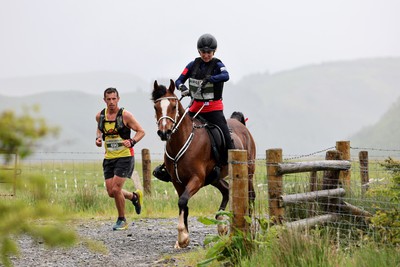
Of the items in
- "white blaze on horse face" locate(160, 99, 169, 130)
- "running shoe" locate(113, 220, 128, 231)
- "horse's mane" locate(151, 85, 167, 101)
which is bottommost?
"running shoe" locate(113, 220, 128, 231)

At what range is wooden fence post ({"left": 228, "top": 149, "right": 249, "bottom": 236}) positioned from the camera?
7.55 metres

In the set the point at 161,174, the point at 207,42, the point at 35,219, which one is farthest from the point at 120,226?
the point at 35,219

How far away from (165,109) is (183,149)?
0.82m

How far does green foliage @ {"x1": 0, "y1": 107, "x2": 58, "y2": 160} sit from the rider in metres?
6.98

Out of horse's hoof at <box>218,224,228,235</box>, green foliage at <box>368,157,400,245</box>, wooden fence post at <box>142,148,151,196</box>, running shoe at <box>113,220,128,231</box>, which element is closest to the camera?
green foliage at <box>368,157,400,245</box>

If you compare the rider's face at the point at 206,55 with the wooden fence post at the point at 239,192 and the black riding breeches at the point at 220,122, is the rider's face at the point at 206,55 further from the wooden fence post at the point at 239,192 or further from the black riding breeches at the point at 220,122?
the wooden fence post at the point at 239,192

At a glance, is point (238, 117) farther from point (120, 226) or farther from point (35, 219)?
point (35, 219)

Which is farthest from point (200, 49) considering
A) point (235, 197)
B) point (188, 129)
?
point (235, 197)

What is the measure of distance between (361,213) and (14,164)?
662 centimetres

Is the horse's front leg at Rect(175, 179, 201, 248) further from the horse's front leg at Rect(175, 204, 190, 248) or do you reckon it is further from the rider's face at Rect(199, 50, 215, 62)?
the rider's face at Rect(199, 50, 215, 62)

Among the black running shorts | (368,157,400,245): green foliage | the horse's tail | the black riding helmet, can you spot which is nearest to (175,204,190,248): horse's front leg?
the black running shorts

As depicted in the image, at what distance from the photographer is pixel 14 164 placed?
2.88m

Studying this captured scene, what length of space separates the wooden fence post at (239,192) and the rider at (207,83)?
7.35 ft

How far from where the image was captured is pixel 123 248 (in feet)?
31.7
